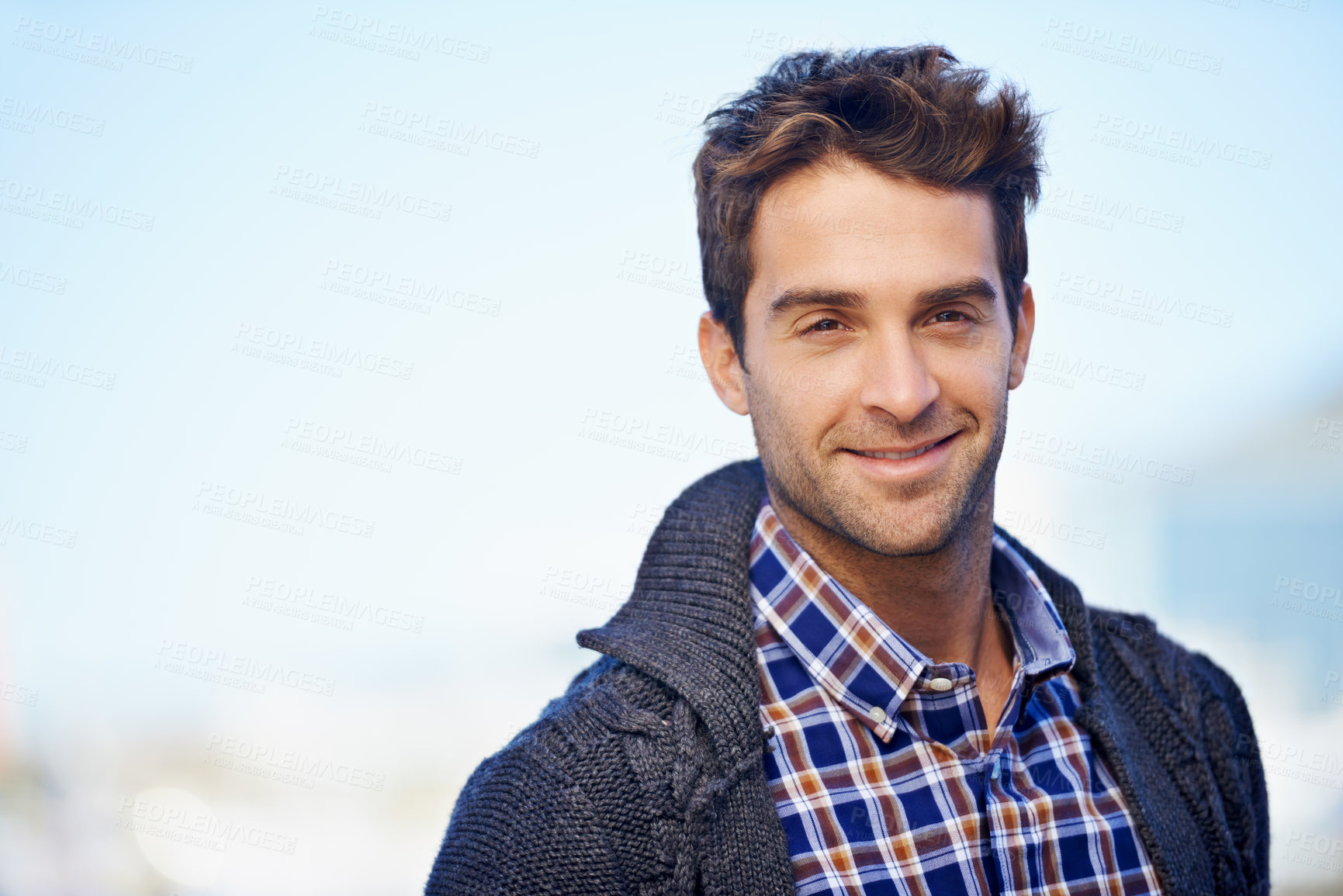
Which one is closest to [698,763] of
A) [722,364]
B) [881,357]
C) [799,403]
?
[799,403]

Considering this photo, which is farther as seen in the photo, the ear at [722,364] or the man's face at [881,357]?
the ear at [722,364]

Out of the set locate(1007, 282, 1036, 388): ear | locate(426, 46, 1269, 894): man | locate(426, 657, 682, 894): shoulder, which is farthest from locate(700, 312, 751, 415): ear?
locate(426, 657, 682, 894): shoulder

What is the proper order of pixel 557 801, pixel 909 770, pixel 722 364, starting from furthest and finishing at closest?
pixel 722 364, pixel 909 770, pixel 557 801

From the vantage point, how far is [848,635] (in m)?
1.87

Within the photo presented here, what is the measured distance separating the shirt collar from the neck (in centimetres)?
5

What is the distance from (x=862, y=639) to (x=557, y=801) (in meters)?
0.65

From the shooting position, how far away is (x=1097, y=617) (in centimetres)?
236

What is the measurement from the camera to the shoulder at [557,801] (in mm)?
1582

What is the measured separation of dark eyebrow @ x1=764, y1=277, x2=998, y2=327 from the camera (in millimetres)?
1863

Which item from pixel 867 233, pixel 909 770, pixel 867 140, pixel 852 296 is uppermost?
pixel 867 140

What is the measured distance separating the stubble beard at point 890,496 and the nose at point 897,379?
0.17ft

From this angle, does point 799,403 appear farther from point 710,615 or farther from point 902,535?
point 710,615

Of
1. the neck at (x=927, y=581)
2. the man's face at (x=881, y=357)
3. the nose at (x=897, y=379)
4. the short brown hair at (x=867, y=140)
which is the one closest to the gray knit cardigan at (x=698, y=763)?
the neck at (x=927, y=581)

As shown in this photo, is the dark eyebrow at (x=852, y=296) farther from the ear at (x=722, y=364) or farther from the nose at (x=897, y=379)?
the ear at (x=722, y=364)
